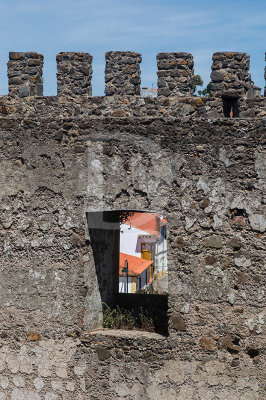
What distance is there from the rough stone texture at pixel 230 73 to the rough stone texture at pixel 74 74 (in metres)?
1.78

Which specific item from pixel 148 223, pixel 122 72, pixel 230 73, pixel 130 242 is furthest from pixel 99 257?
pixel 148 223

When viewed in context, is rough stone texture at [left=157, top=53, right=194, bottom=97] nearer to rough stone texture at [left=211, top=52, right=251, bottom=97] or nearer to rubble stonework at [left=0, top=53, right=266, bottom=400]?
rough stone texture at [left=211, top=52, right=251, bottom=97]

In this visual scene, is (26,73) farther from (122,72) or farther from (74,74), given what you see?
(122,72)

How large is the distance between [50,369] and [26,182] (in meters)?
1.94

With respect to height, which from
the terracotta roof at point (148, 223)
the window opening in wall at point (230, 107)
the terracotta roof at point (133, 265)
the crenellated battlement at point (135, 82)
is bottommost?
the terracotta roof at point (133, 265)

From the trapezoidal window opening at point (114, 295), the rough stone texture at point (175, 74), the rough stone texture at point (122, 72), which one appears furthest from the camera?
the rough stone texture at point (122, 72)

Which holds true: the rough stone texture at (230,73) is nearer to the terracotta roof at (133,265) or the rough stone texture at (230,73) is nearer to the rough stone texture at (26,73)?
the rough stone texture at (26,73)

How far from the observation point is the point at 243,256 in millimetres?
7840

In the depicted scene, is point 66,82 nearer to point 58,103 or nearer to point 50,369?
point 58,103

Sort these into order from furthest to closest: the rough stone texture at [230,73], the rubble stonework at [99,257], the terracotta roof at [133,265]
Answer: the terracotta roof at [133,265]
the rough stone texture at [230,73]
the rubble stonework at [99,257]

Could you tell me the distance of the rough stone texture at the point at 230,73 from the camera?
36.9 ft

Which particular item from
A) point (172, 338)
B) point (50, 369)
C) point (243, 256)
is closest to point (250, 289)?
point (243, 256)

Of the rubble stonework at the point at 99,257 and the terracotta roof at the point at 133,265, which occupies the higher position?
the rubble stonework at the point at 99,257

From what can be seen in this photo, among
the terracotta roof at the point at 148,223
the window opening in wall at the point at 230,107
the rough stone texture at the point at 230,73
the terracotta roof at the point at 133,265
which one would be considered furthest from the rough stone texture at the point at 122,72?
the terracotta roof at the point at 148,223
